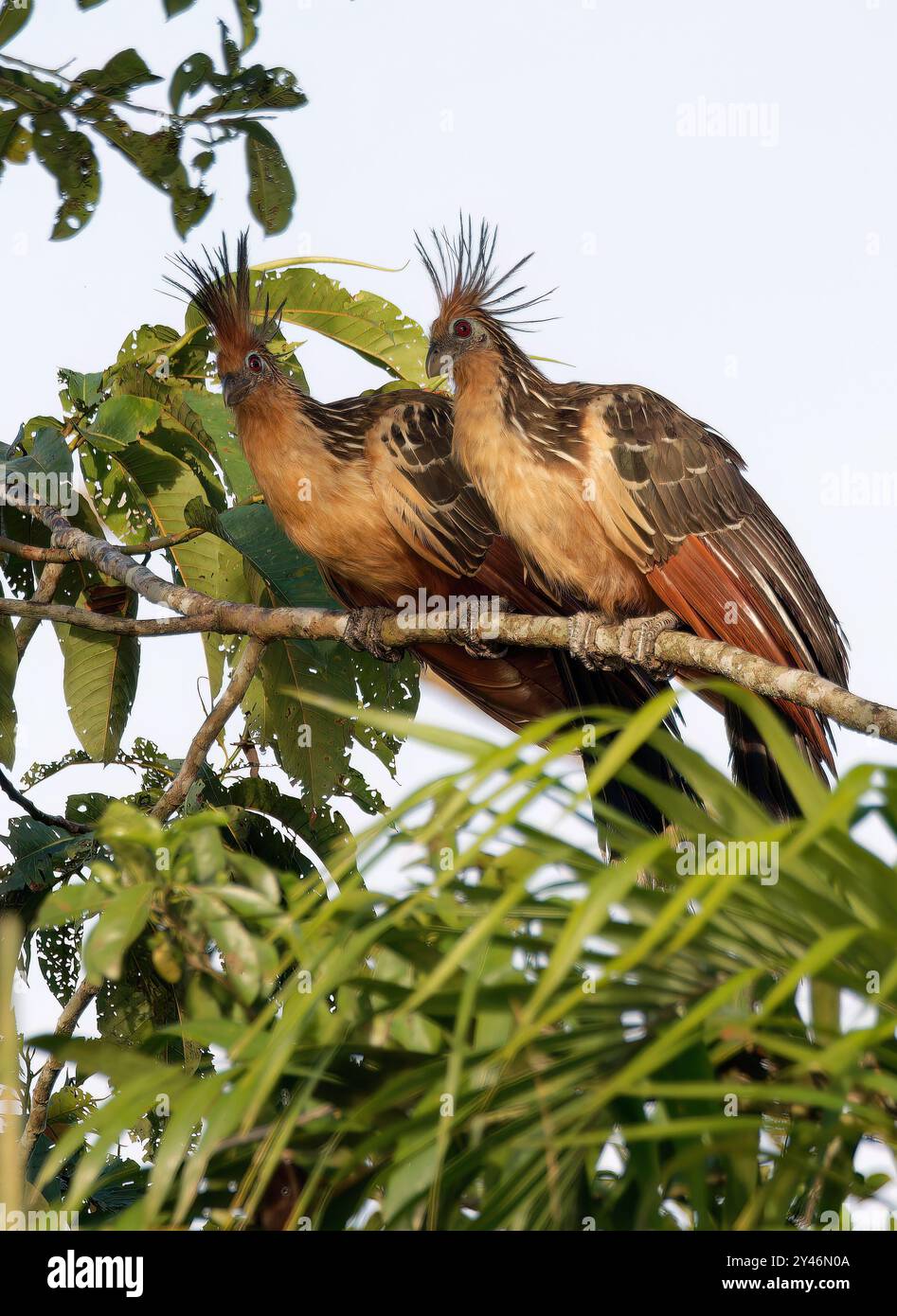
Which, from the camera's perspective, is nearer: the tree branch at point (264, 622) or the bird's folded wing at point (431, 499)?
the tree branch at point (264, 622)

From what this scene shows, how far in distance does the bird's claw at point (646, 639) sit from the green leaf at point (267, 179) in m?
1.61

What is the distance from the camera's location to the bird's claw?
13.0 feet

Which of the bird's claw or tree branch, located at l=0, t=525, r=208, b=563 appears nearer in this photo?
the bird's claw

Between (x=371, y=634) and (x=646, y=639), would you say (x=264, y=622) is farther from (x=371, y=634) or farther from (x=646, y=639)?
(x=646, y=639)

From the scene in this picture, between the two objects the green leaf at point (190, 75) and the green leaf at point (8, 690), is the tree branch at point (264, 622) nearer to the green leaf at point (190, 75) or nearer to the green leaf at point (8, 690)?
the green leaf at point (8, 690)

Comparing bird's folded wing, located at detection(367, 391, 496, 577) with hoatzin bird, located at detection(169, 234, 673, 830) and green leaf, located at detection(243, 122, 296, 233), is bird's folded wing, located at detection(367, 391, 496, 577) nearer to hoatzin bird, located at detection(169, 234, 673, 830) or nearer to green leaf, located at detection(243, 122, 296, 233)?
hoatzin bird, located at detection(169, 234, 673, 830)

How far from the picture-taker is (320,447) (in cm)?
481

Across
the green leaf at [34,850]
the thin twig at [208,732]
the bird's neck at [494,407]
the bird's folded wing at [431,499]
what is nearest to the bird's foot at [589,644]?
the bird's neck at [494,407]

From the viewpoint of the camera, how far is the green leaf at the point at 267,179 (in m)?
3.87

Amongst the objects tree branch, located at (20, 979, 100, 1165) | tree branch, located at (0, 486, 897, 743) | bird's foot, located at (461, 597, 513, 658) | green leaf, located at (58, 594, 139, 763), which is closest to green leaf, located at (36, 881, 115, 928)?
tree branch, located at (0, 486, 897, 743)

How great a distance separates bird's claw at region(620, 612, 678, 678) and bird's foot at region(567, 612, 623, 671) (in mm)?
55
